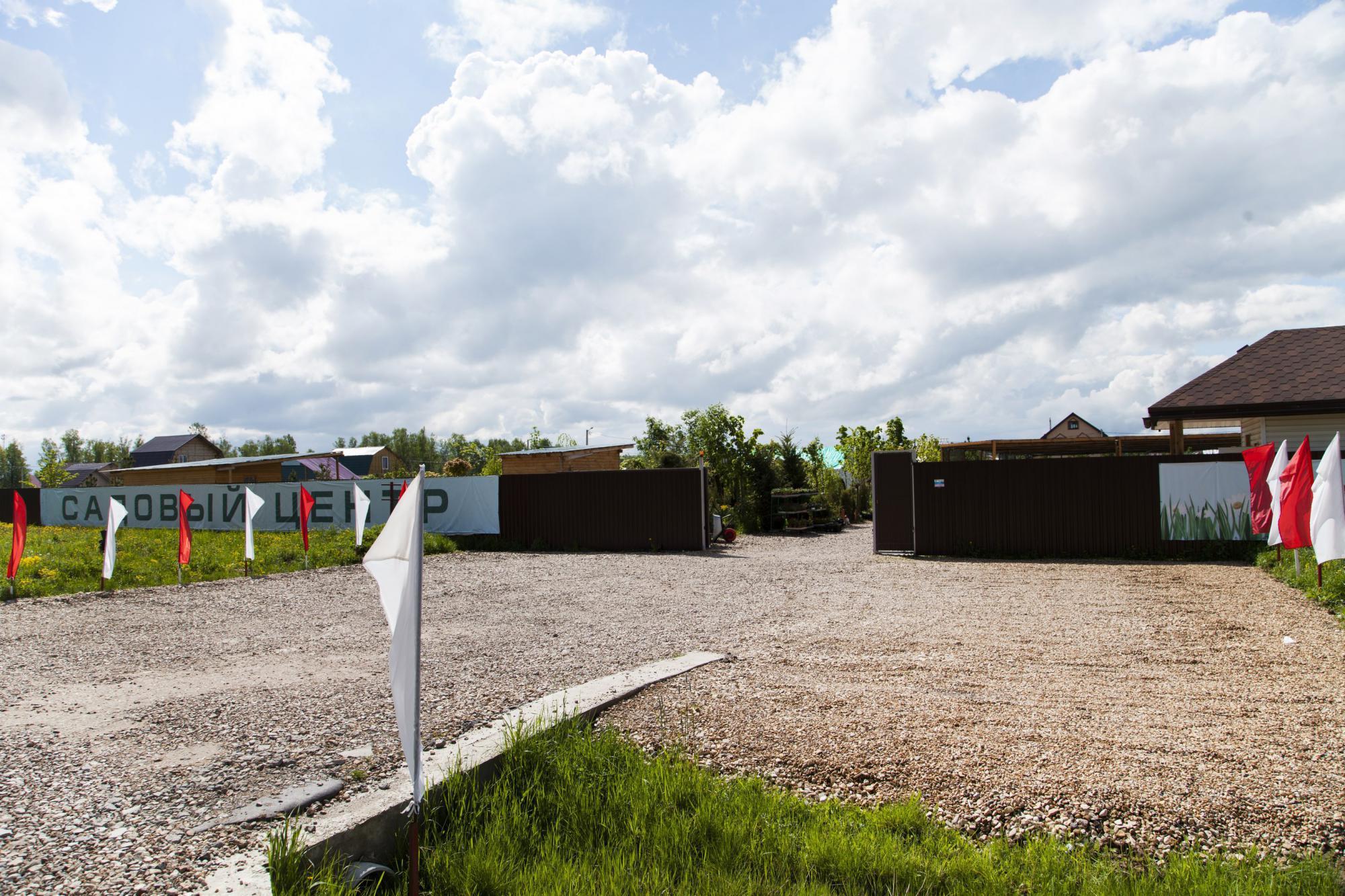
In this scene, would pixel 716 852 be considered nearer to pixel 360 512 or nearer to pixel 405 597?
pixel 405 597

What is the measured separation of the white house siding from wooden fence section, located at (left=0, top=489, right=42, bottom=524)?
32.9 m

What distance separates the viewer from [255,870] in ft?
8.71

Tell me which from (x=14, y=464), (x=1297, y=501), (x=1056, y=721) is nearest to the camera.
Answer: (x=1056, y=721)

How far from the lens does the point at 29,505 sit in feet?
86.1

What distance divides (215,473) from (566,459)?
14.4 m

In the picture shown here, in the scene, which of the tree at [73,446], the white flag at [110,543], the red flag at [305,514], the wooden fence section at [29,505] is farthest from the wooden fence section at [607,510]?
the tree at [73,446]

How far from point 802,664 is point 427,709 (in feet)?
8.30

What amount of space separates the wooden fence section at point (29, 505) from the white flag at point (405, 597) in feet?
98.8

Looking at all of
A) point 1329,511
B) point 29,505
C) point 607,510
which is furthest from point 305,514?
point 29,505

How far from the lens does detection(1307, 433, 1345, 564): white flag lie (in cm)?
718

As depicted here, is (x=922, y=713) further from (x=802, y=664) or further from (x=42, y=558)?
(x=42, y=558)

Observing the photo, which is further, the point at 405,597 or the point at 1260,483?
the point at 1260,483

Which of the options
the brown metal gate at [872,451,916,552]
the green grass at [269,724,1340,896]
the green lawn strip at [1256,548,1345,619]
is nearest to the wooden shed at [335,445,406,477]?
the brown metal gate at [872,451,916,552]

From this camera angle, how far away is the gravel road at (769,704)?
10.3 feet
